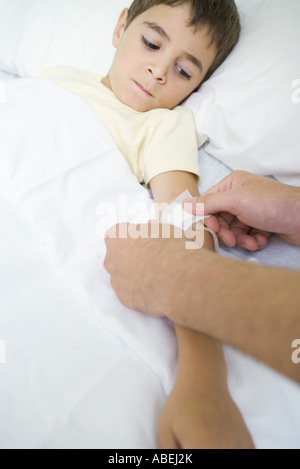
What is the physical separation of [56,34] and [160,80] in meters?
0.63

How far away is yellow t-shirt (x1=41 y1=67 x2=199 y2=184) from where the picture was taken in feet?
2.79

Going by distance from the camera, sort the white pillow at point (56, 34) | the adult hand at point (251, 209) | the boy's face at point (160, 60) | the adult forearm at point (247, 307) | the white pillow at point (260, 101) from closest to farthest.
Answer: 1. the adult forearm at point (247, 307)
2. the adult hand at point (251, 209)
3. the white pillow at point (260, 101)
4. the boy's face at point (160, 60)
5. the white pillow at point (56, 34)

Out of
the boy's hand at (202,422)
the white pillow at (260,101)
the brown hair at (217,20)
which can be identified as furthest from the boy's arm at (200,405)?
the brown hair at (217,20)

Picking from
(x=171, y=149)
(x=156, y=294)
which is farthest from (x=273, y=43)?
(x=156, y=294)

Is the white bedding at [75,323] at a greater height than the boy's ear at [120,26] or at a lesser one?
lesser

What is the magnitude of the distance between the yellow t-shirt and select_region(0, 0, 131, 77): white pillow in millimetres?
344

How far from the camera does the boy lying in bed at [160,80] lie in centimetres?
86

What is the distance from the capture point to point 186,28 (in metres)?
0.95

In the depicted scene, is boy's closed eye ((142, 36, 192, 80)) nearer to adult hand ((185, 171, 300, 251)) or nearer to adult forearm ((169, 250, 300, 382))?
adult hand ((185, 171, 300, 251))

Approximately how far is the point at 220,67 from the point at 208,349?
0.84 metres

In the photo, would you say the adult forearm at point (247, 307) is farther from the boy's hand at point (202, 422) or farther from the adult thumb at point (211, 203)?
the adult thumb at point (211, 203)

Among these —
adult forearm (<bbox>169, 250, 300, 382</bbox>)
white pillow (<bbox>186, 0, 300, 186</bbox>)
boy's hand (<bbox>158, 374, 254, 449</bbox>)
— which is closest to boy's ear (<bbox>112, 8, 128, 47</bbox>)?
white pillow (<bbox>186, 0, 300, 186</bbox>)

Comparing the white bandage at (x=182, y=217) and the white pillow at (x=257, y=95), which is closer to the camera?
the white bandage at (x=182, y=217)

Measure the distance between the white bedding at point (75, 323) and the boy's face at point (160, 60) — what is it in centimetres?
25
